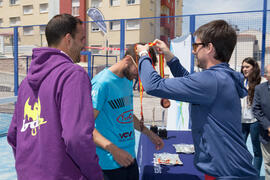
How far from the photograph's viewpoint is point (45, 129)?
1188 millimetres

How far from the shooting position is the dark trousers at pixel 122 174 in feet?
6.72

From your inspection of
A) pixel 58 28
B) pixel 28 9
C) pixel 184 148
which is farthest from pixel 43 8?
pixel 58 28

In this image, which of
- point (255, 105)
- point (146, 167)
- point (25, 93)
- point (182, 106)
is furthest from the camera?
point (182, 106)

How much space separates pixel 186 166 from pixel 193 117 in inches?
40.4

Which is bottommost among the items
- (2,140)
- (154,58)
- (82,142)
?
(2,140)

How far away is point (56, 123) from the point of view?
46.3 inches

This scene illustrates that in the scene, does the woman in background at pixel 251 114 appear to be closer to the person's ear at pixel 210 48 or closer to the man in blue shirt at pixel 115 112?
the man in blue shirt at pixel 115 112

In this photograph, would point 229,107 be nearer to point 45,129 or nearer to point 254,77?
point 45,129

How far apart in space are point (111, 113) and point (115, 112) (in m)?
0.04

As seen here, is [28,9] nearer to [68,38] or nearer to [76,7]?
[76,7]

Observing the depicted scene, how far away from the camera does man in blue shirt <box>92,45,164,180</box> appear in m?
2.04

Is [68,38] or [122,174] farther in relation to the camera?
[122,174]

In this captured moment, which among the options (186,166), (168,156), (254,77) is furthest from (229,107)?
(254,77)

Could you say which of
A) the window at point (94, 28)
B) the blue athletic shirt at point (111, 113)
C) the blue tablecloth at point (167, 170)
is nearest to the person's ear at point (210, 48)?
the blue athletic shirt at point (111, 113)
